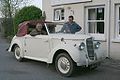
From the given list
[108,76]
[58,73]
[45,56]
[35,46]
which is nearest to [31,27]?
[35,46]

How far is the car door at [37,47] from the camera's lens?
378 inches

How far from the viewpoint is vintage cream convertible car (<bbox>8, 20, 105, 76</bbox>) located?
8.41m

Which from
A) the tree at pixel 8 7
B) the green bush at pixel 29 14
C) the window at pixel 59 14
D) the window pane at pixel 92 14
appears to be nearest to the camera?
the window pane at pixel 92 14

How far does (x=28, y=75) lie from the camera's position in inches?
342

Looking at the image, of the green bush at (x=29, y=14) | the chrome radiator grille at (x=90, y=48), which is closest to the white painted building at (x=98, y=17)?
the chrome radiator grille at (x=90, y=48)

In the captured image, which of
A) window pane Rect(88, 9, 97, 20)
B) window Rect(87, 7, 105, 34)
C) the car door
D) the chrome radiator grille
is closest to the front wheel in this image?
the chrome radiator grille

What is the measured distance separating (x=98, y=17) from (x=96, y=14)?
17 centimetres

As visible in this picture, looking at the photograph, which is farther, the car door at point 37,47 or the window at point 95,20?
the window at point 95,20

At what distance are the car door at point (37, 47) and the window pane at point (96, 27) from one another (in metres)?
3.76

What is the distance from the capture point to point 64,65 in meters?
8.71

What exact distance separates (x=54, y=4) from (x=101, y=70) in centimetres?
636

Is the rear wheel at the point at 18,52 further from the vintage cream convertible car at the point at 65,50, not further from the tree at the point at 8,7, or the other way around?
the tree at the point at 8,7

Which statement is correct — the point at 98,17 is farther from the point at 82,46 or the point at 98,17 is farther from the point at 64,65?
the point at 64,65

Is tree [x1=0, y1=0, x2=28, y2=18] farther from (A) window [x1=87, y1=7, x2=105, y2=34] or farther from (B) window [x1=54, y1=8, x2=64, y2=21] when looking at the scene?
(A) window [x1=87, y1=7, x2=105, y2=34]
